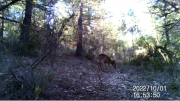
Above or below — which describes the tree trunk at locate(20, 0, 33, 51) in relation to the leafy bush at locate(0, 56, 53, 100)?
above

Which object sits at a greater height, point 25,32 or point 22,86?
point 25,32

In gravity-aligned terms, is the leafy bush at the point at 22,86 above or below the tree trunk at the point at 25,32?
below

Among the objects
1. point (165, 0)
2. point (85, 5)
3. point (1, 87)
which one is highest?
point (85, 5)

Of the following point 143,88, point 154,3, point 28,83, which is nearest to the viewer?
point 28,83

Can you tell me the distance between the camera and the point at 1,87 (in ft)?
9.41

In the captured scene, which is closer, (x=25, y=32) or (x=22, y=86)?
(x=22, y=86)

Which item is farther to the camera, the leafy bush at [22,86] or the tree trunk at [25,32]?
the tree trunk at [25,32]

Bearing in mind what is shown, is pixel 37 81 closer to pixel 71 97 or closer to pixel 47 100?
pixel 47 100

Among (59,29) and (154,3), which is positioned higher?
(154,3)

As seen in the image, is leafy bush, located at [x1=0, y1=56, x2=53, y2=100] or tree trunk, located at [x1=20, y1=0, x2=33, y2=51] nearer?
leafy bush, located at [x1=0, y1=56, x2=53, y2=100]

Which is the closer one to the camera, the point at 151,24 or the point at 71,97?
the point at 71,97

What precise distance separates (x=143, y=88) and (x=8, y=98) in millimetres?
3642

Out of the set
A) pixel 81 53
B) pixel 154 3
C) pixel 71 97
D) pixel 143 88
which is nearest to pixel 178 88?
pixel 143 88

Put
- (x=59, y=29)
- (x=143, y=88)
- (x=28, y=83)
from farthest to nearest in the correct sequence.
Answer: (x=143, y=88), (x=59, y=29), (x=28, y=83)
